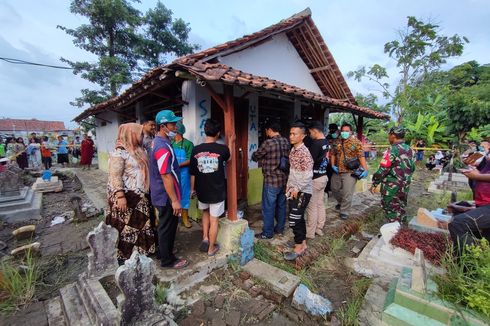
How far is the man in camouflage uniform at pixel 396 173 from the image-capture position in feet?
13.1

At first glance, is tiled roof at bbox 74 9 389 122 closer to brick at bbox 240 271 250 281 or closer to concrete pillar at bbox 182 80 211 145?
concrete pillar at bbox 182 80 211 145

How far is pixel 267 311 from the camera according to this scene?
8.66 ft

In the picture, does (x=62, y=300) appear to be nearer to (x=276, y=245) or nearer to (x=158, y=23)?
(x=276, y=245)

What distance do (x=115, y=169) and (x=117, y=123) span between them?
285 inches

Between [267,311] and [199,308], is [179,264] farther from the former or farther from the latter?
[267,311]

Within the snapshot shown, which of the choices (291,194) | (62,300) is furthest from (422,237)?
(62,300)

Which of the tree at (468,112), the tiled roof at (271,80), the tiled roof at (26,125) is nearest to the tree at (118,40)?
the tiled roof at (271,80)

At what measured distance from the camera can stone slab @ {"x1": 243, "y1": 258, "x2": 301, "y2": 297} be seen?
2.83 m

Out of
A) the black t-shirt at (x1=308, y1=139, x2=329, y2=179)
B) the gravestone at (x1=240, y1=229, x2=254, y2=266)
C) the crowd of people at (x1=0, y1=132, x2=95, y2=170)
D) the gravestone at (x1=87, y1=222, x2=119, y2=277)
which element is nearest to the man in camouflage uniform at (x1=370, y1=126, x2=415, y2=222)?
the black t-shirt at (x1=308, y1=139, x2=329, y2=179)

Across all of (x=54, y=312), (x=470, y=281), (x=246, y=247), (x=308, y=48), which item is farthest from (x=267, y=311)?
(x=308, y=48)

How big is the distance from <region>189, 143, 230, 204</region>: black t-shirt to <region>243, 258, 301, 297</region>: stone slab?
106 cm

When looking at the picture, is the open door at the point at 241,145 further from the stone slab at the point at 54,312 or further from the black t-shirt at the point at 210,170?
the stone slab at the point at 54,312

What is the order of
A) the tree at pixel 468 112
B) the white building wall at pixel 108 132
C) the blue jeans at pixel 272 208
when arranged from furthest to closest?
the tree at pixel 468 112, the white building wall at pixel 108 132, the blue jeans at pixel 272 208

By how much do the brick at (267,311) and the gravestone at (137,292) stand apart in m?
1.06
